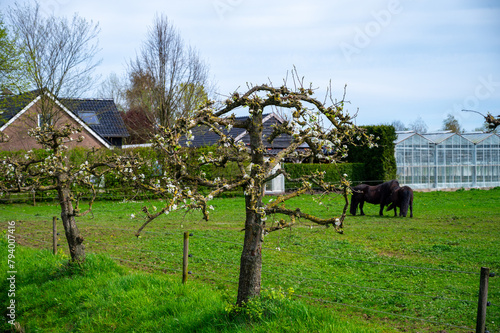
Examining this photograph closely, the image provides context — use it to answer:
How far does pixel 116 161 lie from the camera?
8.31 m

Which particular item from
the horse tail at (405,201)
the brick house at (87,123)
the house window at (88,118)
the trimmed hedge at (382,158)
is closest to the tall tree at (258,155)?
the horse tail at (405,201)

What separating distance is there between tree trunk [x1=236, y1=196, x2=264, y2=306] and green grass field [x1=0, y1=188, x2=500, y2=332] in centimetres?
38

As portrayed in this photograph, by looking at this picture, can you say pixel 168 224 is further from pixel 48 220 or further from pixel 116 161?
pixel 116 161

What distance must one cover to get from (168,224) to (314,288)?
356 inches

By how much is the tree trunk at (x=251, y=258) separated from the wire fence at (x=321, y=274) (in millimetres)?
931

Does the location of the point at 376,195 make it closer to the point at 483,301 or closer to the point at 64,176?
the point at 64,176

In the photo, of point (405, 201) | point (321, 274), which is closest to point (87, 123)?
point (405, 201)

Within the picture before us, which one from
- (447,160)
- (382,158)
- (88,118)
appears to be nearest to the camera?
(382,158)

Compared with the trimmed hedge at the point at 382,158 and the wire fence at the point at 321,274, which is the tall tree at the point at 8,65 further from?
the trimmed hedge at the point at 382,158

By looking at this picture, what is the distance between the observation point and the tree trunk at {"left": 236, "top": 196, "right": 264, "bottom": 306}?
5180 mm

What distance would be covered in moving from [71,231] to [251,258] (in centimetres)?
476

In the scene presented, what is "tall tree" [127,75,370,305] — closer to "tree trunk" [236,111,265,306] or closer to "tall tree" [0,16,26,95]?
"tree trunk" [236,111,265,306]

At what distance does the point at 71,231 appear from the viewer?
8.52 m

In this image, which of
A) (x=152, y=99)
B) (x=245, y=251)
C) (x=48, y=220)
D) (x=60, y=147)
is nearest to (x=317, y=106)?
(x=245, y=251)
